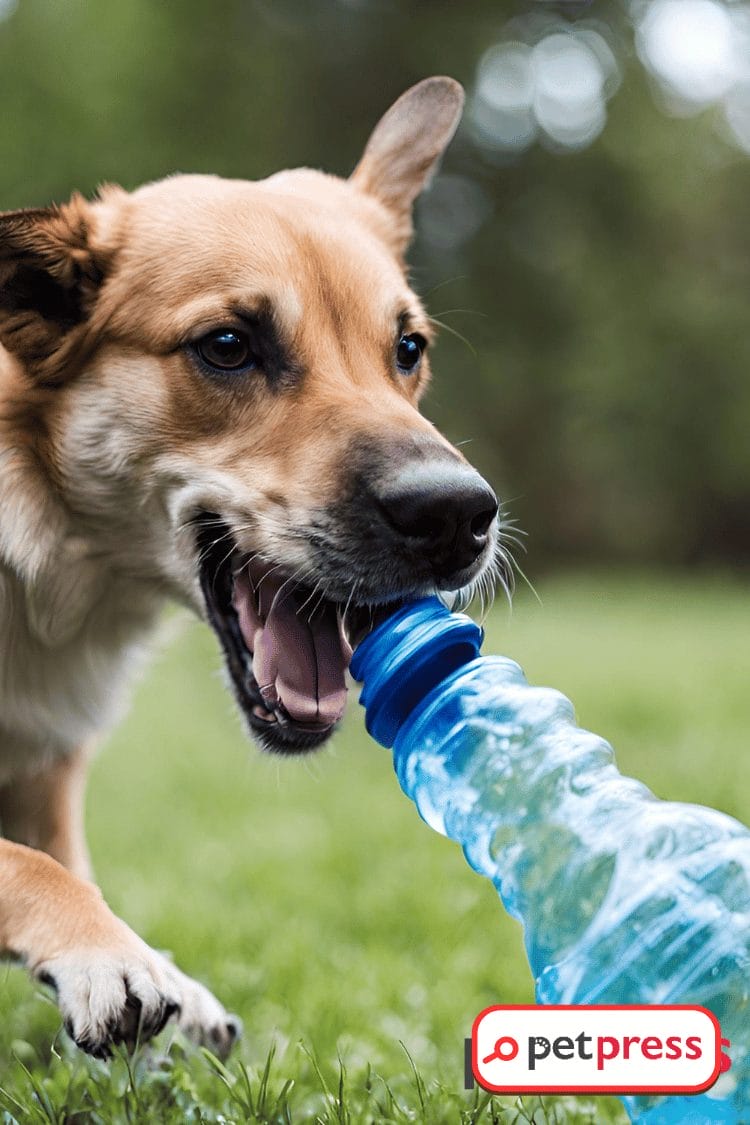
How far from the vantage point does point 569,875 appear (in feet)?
6.18

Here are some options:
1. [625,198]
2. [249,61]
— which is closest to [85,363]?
[249,61]

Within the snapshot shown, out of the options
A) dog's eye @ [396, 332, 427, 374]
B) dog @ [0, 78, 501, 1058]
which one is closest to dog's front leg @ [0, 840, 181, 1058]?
dog @ [0, 78, 501, 1058]

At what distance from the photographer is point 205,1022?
2.40 meters

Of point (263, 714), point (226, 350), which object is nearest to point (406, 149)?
point (226, 350)

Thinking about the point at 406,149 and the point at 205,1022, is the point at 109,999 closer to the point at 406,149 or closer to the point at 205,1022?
the point at 205,1022

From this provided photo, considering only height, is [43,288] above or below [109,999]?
above

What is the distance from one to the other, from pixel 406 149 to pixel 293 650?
169 cm

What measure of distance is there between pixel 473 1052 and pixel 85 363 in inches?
68.0

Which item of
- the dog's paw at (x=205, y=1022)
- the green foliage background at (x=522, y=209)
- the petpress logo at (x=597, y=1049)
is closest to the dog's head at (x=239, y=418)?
the dog's paw at (x=205, y=1022)

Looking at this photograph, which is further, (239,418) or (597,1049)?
(239,418)

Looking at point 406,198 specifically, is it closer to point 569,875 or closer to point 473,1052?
point 569,875

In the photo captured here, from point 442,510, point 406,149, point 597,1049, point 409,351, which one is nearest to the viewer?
point 597,1049

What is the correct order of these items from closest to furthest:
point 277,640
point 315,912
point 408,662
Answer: point 408,662 → point 277,640 → point 315,912

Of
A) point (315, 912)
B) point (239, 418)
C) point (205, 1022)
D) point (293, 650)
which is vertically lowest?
point (315, 912)
